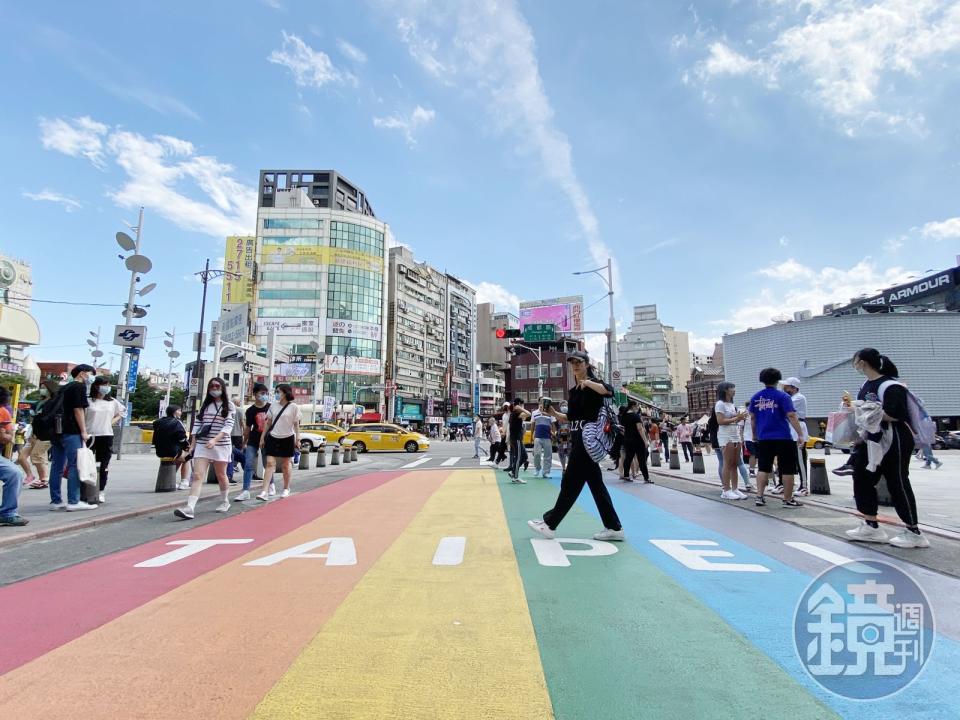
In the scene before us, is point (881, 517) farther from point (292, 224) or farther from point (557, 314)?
point (292, 224)

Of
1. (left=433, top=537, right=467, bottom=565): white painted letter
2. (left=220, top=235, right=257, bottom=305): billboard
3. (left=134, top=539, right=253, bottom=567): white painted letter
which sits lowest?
(left=134, top=539, right=253, bottom=567): white painted letter

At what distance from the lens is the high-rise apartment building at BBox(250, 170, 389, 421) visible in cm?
7075

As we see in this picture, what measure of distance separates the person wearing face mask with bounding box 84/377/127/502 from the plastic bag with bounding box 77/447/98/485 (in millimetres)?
713

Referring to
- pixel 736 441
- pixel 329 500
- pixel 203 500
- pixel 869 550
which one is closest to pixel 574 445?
pixel 869 550

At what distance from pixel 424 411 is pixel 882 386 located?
8193cm

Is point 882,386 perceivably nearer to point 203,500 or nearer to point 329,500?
point 329,500

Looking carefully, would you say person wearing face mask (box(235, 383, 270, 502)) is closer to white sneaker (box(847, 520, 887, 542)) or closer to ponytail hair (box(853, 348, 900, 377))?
white sneaker (box(847, 520, 887, 542))

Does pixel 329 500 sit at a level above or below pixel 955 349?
below

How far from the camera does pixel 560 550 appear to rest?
471 centimetres

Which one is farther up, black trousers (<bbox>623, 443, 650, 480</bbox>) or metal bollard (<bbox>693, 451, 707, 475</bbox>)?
black trousers (<bbox>623, 443, 650, 480</bbox>)

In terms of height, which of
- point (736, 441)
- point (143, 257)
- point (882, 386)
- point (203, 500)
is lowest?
point (203, 500)

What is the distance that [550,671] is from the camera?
2354 millimetres

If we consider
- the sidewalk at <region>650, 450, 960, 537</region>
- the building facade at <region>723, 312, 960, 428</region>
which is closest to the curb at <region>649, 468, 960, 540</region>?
the sidewalk at <region>650, 450, 960, 537</region>

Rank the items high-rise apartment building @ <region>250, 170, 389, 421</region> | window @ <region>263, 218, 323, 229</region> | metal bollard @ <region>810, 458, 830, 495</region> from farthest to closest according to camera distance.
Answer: window @ <region>263, 218, 323, 229</region> → high-rise apartment building @ <region>250, 170, 389, 421</region> → metal bollard @ <region>810, 458, 830, 495</region>
